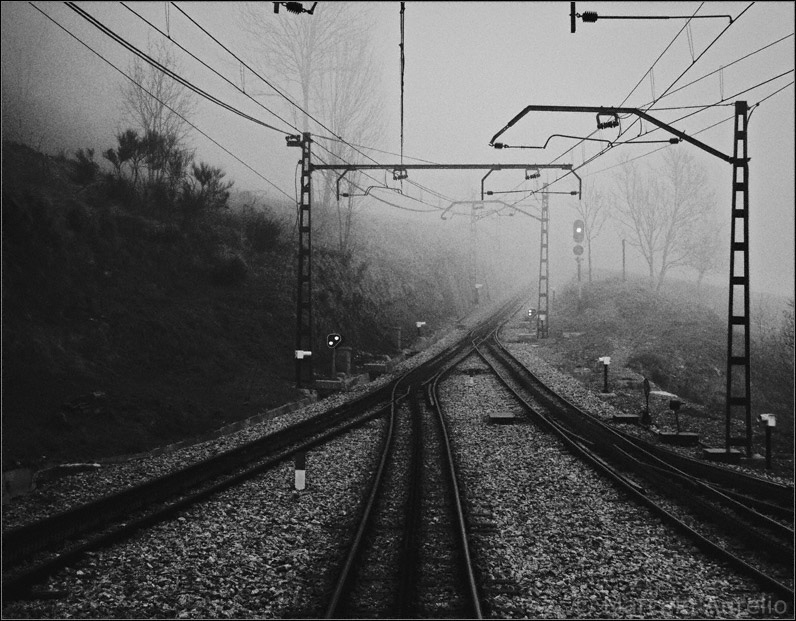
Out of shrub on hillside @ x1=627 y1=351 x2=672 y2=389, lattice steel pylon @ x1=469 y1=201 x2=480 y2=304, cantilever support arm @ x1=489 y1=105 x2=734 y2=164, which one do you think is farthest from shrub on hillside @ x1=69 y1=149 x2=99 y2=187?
lattice steel pylon @ x1=469 y1=201 x2=480 y2=304

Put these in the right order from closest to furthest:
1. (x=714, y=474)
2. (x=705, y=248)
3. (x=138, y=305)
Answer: (x=714, y=474)
(x=138, y=305)
(x=705, y=248)

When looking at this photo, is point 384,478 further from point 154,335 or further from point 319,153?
point 319,153

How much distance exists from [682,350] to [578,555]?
69.4 feet

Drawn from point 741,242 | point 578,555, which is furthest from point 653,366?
point 578,555

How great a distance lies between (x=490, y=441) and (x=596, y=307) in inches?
1214

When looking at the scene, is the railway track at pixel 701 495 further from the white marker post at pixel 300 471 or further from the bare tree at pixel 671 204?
the bare tree at pixel 671 204

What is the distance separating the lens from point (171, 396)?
543 inches

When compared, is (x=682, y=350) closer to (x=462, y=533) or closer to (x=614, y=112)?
(x=614, y=112)

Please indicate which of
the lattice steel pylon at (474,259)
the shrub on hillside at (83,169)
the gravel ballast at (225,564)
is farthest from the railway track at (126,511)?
the lattice steel pylon at (474,259)

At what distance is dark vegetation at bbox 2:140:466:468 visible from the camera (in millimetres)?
11766

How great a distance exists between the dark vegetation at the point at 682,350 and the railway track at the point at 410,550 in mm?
9573

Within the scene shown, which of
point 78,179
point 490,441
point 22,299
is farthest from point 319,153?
point 490,441

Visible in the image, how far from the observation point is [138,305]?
16281 mm

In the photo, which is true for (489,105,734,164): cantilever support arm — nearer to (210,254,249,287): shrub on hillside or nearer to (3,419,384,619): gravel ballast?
(3,419,384,619): gravel ballast
